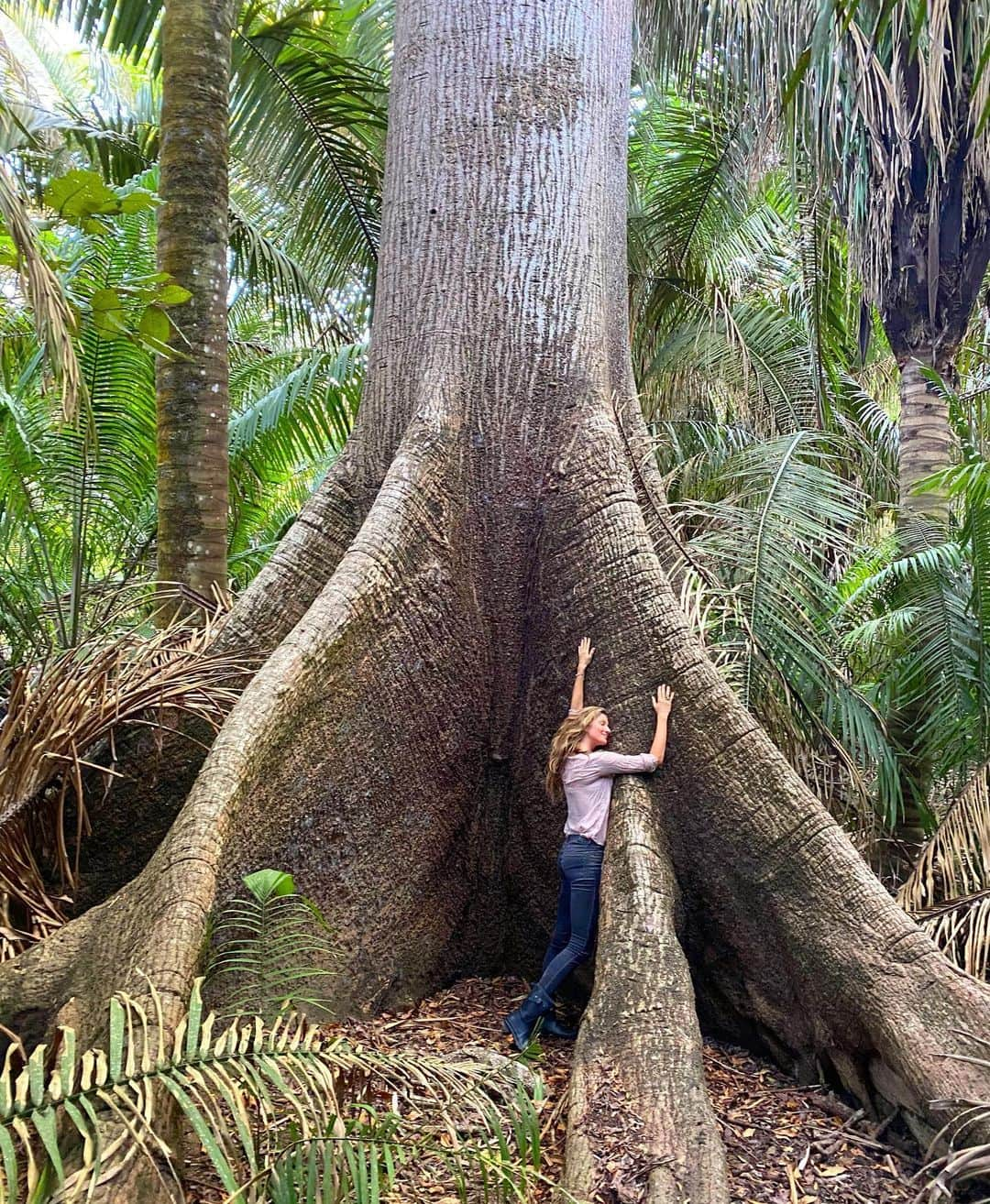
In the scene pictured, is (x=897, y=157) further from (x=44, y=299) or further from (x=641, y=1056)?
(x=641, y=1056)

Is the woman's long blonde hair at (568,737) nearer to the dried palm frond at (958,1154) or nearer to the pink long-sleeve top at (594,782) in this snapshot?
the pink long-sleeve top at (594,782)

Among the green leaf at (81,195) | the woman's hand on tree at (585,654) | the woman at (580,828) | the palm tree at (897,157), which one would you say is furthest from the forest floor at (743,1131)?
the palm tree at (897,157)

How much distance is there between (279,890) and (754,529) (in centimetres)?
340

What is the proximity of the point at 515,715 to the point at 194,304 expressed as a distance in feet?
9.17

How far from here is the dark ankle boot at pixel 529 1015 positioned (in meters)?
3.75

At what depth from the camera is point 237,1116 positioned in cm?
217

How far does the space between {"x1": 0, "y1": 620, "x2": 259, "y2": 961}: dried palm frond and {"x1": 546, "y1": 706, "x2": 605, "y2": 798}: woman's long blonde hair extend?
47.5 inches

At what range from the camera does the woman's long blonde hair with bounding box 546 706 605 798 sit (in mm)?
3855

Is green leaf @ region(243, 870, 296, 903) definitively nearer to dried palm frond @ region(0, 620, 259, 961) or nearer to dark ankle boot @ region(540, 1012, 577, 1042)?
dried palm frond @ region(0, 620, 259, 961)

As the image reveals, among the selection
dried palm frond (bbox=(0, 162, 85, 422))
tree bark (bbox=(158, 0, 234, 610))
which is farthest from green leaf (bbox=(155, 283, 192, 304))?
tree bark (bbox=(158, 0, 234, 610))

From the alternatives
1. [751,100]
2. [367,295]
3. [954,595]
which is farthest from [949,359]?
[367,295]

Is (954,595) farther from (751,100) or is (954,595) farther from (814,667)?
(751,100)

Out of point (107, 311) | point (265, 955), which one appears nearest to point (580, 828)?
point (265, 955)

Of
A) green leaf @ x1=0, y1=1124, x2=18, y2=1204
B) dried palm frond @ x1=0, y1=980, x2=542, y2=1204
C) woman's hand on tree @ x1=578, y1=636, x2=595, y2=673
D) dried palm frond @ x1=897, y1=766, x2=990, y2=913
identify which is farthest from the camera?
dried palm frond @ x1=897, y1=766, x2=990, y2=913
